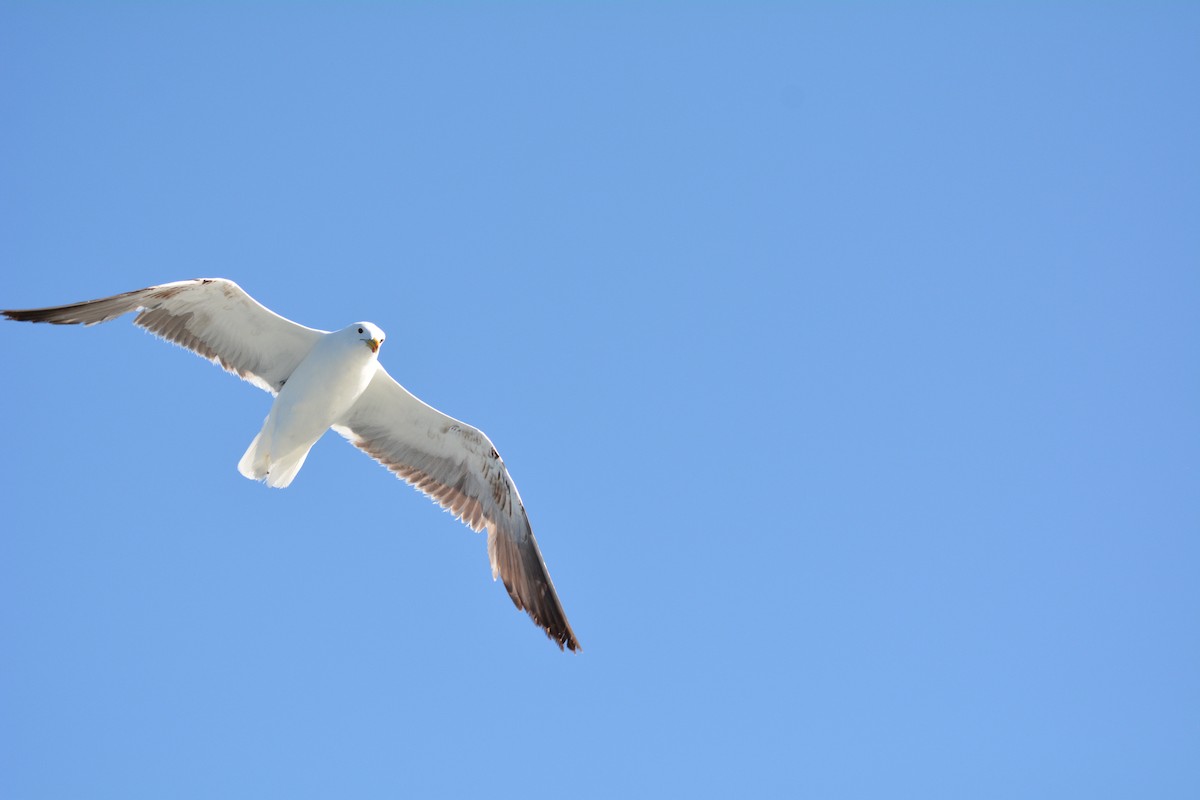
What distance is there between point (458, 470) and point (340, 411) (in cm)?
159

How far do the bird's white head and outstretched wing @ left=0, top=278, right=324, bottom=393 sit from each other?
464 mm

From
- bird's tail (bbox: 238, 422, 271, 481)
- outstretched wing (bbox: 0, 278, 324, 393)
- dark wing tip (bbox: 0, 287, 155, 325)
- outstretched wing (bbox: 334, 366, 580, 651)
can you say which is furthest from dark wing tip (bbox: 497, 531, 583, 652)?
dark wing tip (bbox: 0, 287, 155, 325)

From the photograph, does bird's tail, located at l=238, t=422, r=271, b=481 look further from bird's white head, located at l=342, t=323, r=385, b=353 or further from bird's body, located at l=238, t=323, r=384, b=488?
bird's white head, located at l=342, t=323, r=385, b=353

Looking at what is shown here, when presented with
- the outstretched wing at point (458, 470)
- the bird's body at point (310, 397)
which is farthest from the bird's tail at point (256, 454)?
the outstretched wing at point (458, 470)

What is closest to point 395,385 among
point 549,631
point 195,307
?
point 195,307

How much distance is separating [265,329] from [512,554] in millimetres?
3509

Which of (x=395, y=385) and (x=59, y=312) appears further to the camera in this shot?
(x=395, y=385)

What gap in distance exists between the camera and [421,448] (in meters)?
12.5

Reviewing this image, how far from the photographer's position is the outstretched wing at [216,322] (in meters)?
10.6

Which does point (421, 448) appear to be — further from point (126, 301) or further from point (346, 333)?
point (126, 301)

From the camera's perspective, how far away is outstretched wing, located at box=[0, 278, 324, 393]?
10.6m

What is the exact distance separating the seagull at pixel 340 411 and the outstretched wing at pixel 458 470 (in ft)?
0.04

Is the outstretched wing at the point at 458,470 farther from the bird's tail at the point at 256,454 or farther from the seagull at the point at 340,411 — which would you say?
the bird's tail at the point at 256,454

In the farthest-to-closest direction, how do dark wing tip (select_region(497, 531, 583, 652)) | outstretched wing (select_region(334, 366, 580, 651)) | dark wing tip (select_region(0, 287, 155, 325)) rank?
outstretched wing (select_region(334, 366, 580, 651)), dark wing tip (select_region(497, 531, 583, 652)), dark wing tip (select_region(0, 287, 155, 325))
